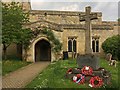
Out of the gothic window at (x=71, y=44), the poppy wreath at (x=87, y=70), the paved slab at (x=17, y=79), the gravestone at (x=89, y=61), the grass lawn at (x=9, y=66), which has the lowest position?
the paved slab at (x=17, y=79)

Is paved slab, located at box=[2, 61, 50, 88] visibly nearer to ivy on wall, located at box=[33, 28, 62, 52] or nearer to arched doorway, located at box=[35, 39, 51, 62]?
ivy on wall, located at box=[33, 28, 62, 52]

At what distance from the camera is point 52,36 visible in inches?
1252

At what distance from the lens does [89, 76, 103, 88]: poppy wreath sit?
1236 cm

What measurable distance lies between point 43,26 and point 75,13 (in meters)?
12.3

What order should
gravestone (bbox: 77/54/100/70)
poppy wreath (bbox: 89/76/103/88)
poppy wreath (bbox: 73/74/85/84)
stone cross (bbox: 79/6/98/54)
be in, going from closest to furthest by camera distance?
poppy wreath (bbox: 89/76/103/88) < poppy wreath (bbox: 73/74/85/84) < gravestone (bbox: 77/54/100/70) < stone cross (bbox: 79/6/98/54)

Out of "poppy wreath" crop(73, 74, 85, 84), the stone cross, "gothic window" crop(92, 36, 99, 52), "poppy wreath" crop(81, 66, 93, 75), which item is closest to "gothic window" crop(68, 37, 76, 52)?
"gothic window" crop(92, 36, 99, 52)

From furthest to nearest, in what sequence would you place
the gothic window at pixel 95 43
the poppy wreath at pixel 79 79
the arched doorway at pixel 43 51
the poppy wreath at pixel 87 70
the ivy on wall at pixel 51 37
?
the gothic window at pixel 95 43 < the arched doorway at pixel 43 51 < the ivy on wall at pixel 51 37 < the poppy wreath at pixel 87 70 < the poppy wreath at pixel 79 79

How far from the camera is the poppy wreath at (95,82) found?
487 inches

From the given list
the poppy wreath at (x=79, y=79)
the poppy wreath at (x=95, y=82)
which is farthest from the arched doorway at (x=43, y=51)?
the poppy wreath at (x=95, y=82)

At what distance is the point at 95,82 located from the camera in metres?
12.8

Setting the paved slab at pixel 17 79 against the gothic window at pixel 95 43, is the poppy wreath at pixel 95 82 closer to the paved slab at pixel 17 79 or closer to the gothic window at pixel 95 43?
the paved slab at pixel 17 79

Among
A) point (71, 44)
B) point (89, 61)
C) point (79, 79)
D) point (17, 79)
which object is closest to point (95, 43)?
point (71, 44)

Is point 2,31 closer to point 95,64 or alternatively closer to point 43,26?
point 43,26

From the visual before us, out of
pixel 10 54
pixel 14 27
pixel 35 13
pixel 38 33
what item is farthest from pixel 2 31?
pixel 35 13
